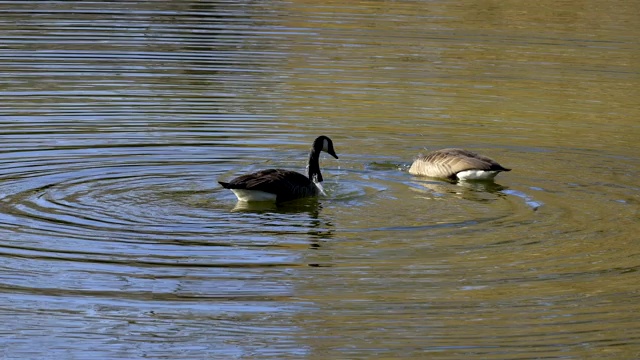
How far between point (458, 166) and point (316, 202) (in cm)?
208

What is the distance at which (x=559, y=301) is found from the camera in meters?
10.8

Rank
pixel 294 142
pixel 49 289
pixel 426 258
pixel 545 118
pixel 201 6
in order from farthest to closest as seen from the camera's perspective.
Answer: pixel 201 6 < pixel 545 118 < pixel 294 142 < pixel 426 258 < pixel 49 289

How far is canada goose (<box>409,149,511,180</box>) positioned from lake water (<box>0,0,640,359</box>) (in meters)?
0.20

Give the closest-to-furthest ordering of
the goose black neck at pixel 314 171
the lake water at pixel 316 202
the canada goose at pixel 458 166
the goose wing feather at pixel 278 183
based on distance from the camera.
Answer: the lake water at pixel 316 202 → the goose wing feather at pixel 278 183 → the goose black neck at pixel 314 171 → the canada goose at pixel 458 166

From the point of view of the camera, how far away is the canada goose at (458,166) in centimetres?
1558

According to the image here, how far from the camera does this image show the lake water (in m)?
9.93

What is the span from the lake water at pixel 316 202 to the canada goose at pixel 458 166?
0.20m

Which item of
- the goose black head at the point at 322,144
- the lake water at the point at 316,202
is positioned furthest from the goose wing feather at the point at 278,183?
the goose black head at the point at 322,144

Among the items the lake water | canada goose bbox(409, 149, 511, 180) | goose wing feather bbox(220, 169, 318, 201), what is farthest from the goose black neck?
canada goose bbox(409, 149, 511, 180)

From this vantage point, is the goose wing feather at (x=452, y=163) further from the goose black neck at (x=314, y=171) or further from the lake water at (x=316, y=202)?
the goose black neck at (x=314, y=171)

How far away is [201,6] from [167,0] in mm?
1169

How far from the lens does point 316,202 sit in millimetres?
14602

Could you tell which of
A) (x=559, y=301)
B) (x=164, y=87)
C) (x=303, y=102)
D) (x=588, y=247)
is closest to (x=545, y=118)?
(x=303, y=102)

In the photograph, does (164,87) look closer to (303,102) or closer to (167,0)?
(303,102)
